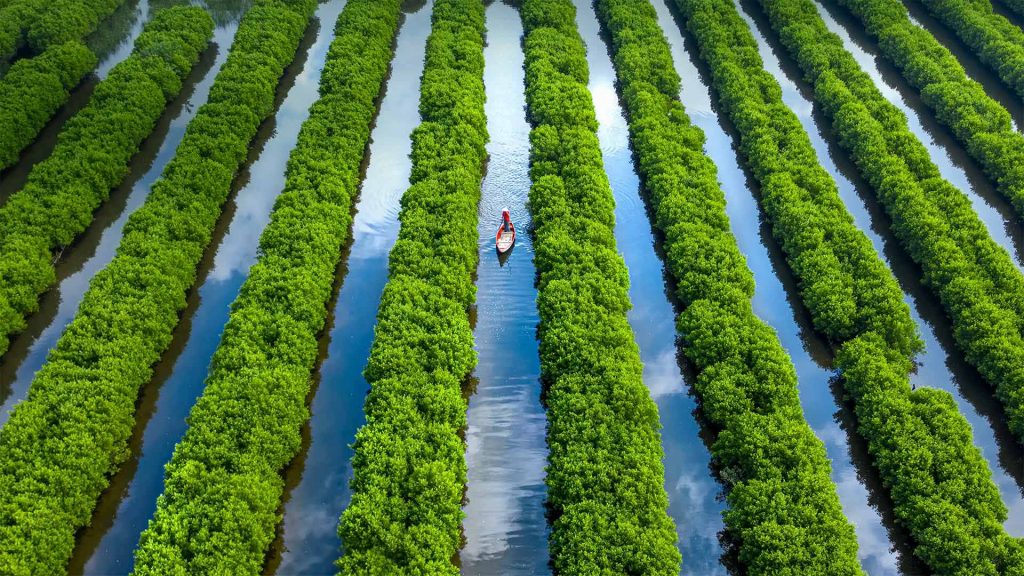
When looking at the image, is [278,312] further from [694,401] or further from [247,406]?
[694,401]

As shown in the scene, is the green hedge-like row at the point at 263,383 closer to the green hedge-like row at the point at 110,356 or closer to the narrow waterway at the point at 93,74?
the green hedge-like row at the point at 110,356

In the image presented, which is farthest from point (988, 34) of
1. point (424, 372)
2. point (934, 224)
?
point (424, 372)

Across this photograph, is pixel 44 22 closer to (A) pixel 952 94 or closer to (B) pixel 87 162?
(B) pixel 87 162

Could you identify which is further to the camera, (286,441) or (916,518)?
(286,441)

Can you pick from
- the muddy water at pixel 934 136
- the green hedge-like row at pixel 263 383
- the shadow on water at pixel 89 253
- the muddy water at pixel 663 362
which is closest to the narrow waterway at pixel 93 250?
the shadow on water at pixel 89 253

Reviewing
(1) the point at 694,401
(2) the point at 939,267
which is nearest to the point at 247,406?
(1) the point at 694,401
